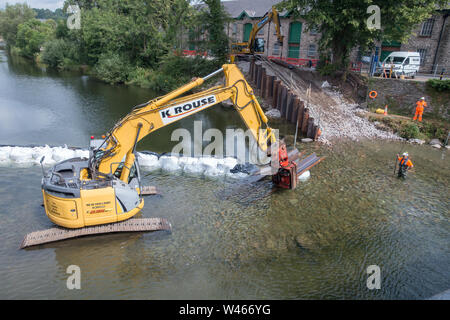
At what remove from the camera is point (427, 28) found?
2608cm

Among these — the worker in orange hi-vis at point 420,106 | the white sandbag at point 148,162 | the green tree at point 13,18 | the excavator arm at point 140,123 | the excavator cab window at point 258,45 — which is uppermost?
the green tree at point 13,18

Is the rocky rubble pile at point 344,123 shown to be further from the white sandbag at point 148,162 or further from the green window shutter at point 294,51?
the green window shutter at point 294,51

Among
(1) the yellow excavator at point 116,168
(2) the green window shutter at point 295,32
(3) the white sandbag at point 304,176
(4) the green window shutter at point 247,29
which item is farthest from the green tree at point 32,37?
(3) the white sandbag at point 304,176

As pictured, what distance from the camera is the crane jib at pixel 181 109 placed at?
30.4ft

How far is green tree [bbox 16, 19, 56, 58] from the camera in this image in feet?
182

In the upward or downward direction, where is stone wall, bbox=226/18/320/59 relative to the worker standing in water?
upward

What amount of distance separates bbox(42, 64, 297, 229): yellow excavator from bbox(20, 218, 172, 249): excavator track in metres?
0.22

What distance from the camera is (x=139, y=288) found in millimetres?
7211

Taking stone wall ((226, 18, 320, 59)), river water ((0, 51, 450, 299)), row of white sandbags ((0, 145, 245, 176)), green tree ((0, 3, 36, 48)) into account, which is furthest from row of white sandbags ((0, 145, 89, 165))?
green tree ((0, 3, 36, 48))

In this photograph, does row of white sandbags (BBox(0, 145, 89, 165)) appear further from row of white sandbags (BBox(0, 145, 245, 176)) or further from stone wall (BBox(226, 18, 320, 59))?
stone wall (BBox(226, 18, 320, 59))

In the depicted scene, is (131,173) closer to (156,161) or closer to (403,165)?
(156,161)

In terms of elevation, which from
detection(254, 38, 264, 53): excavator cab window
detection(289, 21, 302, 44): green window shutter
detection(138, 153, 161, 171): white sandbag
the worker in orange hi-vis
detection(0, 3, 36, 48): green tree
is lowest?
detection(138, 153, 161, 171): white sandbag

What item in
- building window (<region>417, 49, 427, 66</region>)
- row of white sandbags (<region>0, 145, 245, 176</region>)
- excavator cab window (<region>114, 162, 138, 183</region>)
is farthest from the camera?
building window (<region>417, 49, 427, 66</region>)

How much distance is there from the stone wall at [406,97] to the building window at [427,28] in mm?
9191
